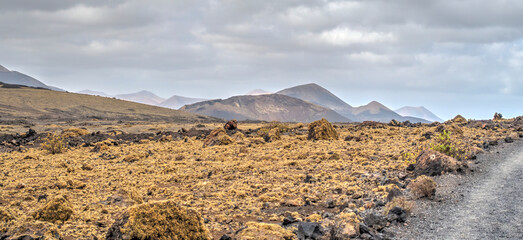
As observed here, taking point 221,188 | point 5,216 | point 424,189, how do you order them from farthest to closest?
point 221,188
point 424,189
point 5,216

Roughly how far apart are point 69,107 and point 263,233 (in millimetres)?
75944

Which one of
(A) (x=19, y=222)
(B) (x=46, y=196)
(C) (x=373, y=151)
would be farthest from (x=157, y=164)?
(C) (x=373, y=151)

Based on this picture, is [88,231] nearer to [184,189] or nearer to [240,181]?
[184,189]

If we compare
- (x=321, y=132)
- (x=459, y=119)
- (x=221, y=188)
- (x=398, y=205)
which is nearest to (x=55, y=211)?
(x=221, y=188)

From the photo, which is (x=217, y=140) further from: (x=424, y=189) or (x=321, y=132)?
(x=424, y=189)

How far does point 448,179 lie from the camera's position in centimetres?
1191

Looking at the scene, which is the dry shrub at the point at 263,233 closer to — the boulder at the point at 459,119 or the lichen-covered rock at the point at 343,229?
the lichen-covered rock at the point at 343,229

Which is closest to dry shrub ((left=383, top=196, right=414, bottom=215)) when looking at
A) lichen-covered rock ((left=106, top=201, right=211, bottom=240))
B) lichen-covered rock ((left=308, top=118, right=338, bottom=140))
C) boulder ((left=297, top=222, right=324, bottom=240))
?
boulder ((left=297, top=222, right=324, bottom=240))

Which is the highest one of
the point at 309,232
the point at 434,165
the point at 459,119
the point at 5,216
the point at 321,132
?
the point at 459,119

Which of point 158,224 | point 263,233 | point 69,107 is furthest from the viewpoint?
point 69,107

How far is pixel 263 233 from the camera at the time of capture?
670 cm

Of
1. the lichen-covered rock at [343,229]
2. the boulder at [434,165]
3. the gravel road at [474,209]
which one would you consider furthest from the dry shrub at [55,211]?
the boulder at [434,165]

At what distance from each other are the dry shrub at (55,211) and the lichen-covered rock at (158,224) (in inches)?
105

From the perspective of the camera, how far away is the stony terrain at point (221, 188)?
23.9 feet
